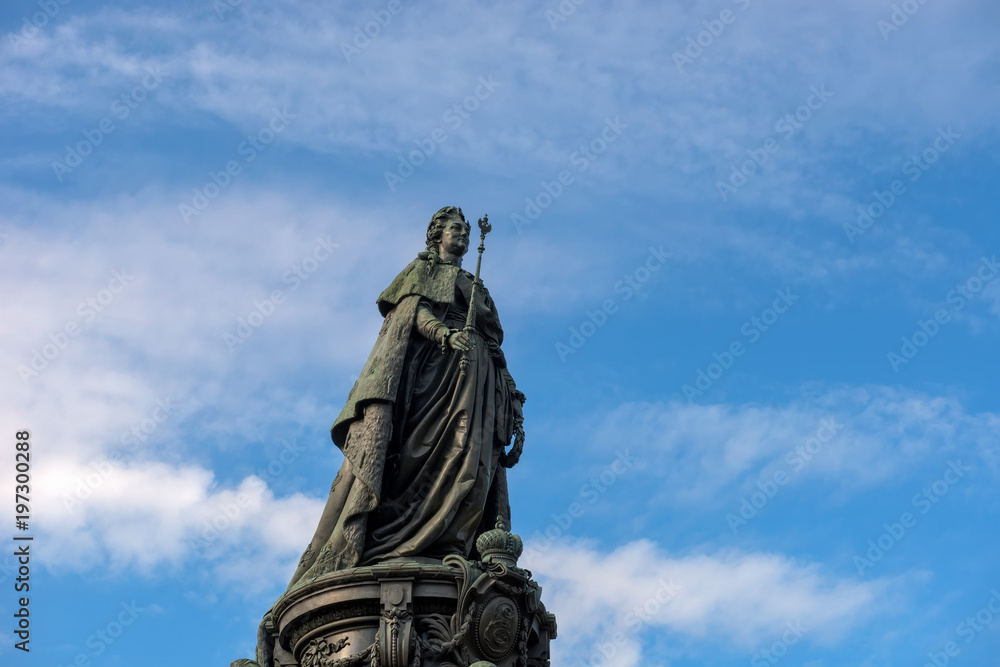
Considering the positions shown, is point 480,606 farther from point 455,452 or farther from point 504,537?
point 455,452

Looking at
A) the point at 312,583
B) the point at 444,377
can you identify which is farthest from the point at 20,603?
the point at 444,377

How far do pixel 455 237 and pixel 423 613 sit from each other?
7719 millimetres

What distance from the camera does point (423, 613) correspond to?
22.0 meters

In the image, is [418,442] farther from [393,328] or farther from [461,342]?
[393,328]

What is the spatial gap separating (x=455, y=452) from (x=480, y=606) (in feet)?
10.4

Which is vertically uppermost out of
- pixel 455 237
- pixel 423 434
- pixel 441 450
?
pixel 455 237

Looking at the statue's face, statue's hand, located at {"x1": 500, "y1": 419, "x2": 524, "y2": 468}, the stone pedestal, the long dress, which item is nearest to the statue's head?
the statue's face

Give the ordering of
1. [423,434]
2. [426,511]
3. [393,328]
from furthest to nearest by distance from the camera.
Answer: [393,328]
[423,434]
[426,511]

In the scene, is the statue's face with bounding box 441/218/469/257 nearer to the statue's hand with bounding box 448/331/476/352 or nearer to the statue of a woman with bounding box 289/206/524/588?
the statue of a woman with bounding box 289/206/524/588

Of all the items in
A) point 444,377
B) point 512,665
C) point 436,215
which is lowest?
point 512,665

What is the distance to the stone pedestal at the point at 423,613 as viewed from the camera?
21547 mm

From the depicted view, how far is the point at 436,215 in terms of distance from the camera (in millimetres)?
27266

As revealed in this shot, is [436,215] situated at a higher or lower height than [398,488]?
higher

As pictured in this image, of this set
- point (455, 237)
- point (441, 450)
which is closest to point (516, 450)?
point (441, 450)
